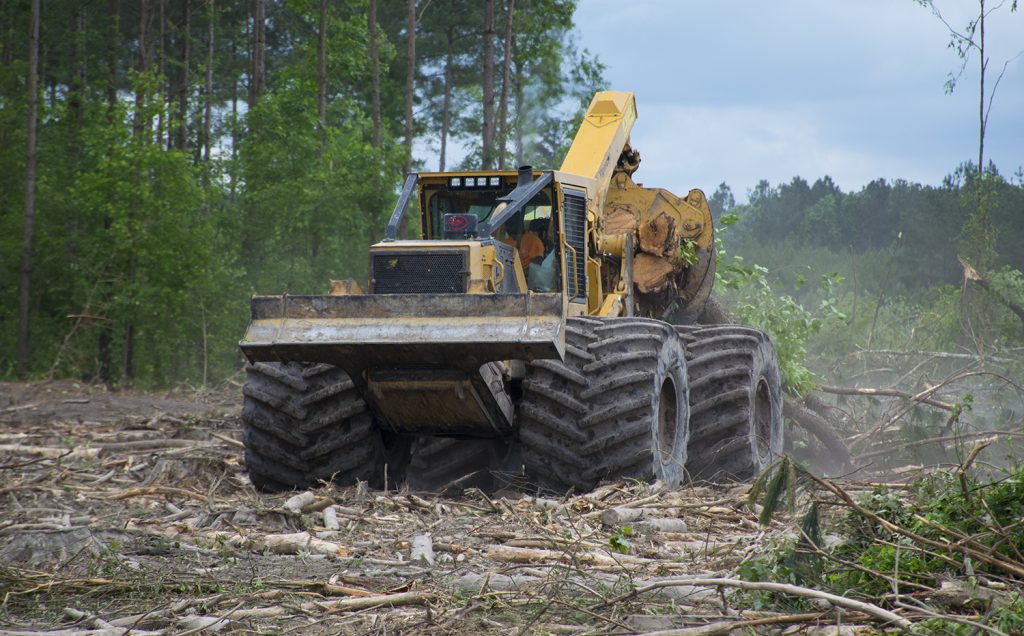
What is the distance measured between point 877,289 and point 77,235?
3333cm

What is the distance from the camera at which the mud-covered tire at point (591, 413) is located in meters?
9.05

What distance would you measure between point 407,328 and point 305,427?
1.78 meters

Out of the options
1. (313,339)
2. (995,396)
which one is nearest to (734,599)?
(313,339)

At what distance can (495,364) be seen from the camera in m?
9.18

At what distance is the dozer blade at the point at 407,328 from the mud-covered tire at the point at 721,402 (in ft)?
10.5

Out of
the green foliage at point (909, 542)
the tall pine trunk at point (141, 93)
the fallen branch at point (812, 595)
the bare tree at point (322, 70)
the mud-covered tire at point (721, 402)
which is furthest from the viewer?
the bare tree at point (322, 70)

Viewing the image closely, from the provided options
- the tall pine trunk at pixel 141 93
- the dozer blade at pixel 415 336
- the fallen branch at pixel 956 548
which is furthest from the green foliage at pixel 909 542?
the tall pine trunk at pixel 141 93

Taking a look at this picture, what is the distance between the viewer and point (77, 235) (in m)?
26.9

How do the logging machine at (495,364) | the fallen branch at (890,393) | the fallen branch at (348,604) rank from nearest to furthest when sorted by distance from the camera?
the fallen branch at (348,604), the logging machine at (495,364), the fallen branch at (890,393)

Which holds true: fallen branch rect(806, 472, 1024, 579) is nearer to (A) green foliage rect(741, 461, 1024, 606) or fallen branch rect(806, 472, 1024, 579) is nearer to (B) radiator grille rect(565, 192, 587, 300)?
(A) green foliage rect(741, 461, 1024, 606)

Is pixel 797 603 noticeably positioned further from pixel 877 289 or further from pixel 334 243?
pixel 877 289

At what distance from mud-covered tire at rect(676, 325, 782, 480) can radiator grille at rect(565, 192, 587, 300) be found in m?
1.25

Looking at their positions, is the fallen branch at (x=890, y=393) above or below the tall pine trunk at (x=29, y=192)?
below

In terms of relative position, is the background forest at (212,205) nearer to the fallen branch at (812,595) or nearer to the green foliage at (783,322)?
the green foliage at (783,322)
